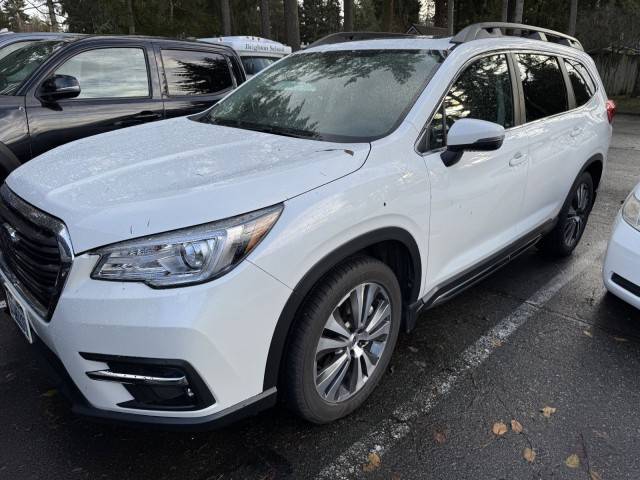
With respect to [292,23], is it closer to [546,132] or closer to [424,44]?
[546,132]

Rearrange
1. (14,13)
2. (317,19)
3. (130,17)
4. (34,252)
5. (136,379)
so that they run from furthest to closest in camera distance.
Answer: (317,19)
(14,13)
(130,17)
(34,252)
(136,379)

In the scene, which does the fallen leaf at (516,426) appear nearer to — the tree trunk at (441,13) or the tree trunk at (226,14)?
the tree trunk at (226,14)

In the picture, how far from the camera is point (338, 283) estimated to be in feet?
7.04

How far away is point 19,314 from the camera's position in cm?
219

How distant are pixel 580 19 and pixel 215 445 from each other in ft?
99.5

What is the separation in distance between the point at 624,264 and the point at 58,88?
14.1ft

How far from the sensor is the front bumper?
67.7 inches

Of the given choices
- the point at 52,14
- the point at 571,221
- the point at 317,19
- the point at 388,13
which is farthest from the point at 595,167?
the point at 317,19

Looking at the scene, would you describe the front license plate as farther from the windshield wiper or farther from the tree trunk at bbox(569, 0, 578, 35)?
the tree trunk at bbox(569, 0, 578, 35)

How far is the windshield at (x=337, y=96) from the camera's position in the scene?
2650mm

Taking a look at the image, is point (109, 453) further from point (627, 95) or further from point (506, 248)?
point (627, 95)

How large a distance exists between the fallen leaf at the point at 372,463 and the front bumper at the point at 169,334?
60 centimetres

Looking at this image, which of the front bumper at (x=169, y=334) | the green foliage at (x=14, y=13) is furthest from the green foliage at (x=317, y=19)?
the front bumper at (x=169, y=334)

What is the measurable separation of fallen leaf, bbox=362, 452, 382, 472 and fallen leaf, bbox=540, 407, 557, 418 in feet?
3.02
